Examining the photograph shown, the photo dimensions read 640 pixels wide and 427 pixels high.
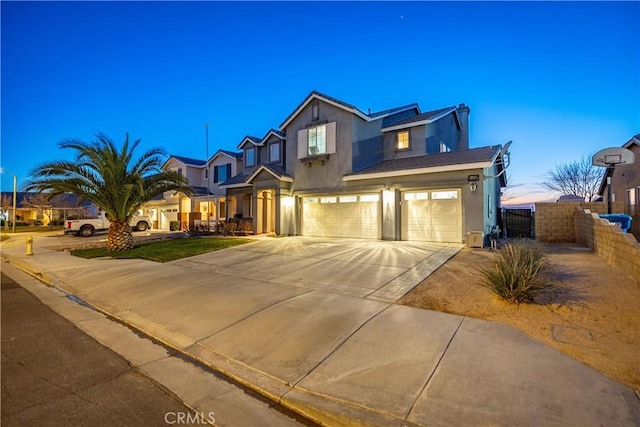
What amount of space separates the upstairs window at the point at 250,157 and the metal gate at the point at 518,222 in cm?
1738

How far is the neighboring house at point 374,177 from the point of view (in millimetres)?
12914

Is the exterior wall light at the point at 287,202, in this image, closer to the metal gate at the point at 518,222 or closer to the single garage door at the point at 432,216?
the single garage door at the point at 432,216

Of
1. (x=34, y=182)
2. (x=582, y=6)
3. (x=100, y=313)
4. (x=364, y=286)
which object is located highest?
(x=582, y=6)

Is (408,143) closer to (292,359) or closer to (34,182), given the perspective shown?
(292,359)

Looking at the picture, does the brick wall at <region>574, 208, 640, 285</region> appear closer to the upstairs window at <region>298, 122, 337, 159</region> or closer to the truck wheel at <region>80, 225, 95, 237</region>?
the upstairs window at <region>298, 122, 337, 159</region>

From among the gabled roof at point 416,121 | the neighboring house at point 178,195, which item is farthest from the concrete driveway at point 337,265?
the neighboring house at point 178,195

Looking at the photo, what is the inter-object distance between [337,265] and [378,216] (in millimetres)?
6670

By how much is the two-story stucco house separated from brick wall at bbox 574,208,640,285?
3.28 m

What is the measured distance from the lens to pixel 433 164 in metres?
13.3

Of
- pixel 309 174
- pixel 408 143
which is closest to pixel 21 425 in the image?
pixel 309 174

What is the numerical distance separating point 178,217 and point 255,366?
1080 inches

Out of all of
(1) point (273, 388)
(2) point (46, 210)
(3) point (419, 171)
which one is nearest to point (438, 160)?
(3) point (419, 171)

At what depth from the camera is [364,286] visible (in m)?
6.61

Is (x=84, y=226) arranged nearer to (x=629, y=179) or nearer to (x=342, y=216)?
(x=342, y=216)
